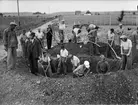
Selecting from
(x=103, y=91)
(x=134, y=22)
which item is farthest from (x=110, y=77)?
(x=134, y=22)

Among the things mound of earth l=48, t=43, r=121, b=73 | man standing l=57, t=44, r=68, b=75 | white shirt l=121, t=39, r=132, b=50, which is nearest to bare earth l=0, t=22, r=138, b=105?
white shirt l=121, t=39, r=132, b=50

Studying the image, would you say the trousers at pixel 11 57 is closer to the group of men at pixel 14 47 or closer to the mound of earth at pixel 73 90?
the group of men at pixel 14 47

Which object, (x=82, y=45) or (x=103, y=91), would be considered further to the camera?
(x=82, y=45)

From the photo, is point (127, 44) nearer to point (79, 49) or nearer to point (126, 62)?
point (126, 62)

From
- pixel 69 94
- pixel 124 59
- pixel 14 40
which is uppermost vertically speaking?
pixel 14 40

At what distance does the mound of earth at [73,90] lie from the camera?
5781 mm

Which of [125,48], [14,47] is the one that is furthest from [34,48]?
[125,48]

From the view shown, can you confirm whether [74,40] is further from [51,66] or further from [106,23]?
[106,23]

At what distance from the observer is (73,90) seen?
20.0 feet

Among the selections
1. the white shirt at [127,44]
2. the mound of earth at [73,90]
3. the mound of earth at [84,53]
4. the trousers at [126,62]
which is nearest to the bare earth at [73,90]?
the mound of earth at [73,90]

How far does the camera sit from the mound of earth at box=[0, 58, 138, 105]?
5781mm

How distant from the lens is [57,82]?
651cm

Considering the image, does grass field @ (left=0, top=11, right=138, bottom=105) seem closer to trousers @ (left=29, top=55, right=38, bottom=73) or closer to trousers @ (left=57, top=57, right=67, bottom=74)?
trousers @ (left=29, top=55, right=38, bottom=73)

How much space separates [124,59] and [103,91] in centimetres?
238
